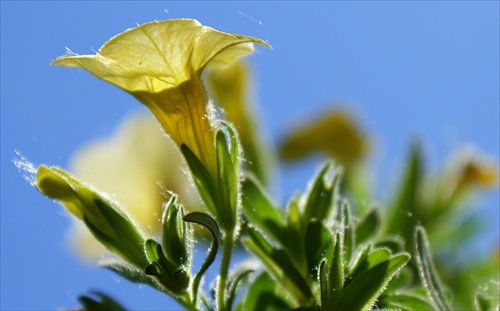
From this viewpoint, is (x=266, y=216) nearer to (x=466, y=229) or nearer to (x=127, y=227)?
(x=127, y=227)

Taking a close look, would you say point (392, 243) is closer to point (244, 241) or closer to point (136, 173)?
point (244, 241)

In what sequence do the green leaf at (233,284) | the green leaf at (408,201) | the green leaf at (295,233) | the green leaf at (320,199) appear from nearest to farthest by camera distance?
the green leaf at (233,284)
the green leaf at (295,233)
the green leaf at (320,199)
the green leaf at (408,201)

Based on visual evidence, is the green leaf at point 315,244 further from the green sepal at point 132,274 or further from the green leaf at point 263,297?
the green sepal at point 132,274

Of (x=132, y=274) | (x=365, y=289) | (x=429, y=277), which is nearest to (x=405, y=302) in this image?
(x=429, y=277)

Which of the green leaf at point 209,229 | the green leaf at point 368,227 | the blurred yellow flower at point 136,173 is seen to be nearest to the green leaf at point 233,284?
the green leaf at point 209,229

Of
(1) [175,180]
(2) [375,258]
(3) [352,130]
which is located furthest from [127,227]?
(3) [352,130]

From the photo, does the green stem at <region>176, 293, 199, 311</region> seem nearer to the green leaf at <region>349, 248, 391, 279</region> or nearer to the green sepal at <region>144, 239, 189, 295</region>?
the green sepal at <region>144, 239, 189, 295</region>

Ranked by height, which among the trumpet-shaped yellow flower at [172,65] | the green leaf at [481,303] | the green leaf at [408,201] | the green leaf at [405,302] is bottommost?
the green leaf at [481,303]
